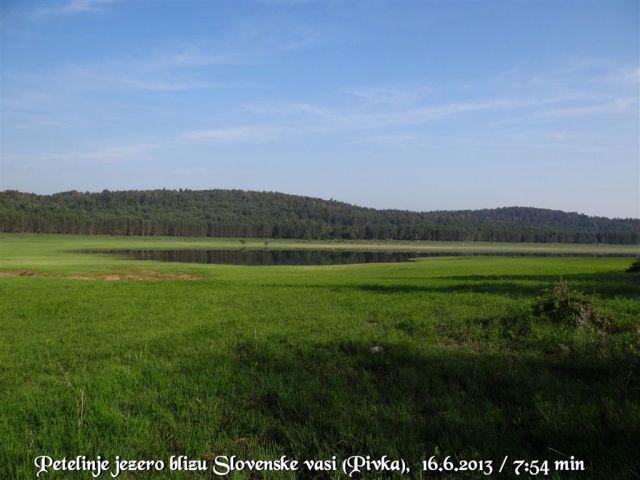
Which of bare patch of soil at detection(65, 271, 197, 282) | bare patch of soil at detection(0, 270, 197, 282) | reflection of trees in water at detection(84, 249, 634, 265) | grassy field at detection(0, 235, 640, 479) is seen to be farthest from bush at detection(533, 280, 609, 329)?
reflection of trees in water at detection(84, 249, 634, 265)

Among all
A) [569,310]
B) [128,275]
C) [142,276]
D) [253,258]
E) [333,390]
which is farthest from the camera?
[253,258]

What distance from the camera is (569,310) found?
11.2 m

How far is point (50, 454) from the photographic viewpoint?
5465 millimetres

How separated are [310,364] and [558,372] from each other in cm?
435

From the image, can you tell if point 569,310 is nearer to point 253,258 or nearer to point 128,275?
point 128,275

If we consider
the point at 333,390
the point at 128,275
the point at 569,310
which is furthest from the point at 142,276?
the point at 333,390

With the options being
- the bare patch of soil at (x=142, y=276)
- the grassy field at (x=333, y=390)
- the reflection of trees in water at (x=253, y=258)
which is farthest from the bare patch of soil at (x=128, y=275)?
the reflection of trees in water at (x=253, y=258)

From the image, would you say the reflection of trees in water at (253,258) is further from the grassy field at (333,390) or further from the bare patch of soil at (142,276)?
the grassy field at (333,390)

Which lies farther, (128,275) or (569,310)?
(128,275)

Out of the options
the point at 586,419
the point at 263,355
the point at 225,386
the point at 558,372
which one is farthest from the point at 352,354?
the point at 586,419

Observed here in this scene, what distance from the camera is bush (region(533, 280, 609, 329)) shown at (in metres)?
10.8

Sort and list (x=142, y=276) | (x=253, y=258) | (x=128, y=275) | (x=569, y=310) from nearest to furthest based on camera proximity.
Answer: (x=569, y=310) < (x=128, y=275) < (x=142, y=276) < (x=253, y=258)

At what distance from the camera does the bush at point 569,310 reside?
35.5 ft

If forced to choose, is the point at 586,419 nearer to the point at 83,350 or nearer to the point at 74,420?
the point at 74,420
